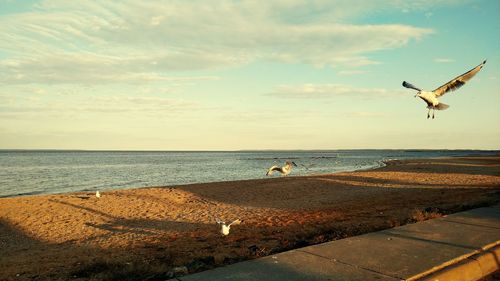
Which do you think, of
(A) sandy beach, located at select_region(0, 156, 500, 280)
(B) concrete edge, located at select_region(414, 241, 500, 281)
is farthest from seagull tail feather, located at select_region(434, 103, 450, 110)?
(B) concrete edge, located at select_region(414, 241, 500, 281)

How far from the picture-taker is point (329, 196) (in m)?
19.5

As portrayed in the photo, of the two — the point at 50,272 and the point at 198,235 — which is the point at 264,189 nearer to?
the point at 198,235

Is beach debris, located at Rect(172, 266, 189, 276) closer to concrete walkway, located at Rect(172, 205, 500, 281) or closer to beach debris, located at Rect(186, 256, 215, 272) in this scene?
beach debris, located at Rect(186, 256, 215, 272)

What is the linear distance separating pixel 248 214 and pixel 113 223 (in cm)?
489

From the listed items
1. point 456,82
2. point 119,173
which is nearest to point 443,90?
point 456,82

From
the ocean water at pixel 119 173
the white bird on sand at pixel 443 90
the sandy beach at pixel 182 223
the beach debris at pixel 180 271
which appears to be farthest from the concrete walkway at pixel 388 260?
the ocean water at pixel 119 173

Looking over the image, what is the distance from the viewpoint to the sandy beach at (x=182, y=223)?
6.56 meters

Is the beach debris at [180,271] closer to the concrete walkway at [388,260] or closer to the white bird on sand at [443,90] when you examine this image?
the concrete walkway at [388,260]

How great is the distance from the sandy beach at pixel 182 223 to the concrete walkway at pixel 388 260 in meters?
0.72

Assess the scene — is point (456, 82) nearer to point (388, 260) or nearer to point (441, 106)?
point (441, 106)

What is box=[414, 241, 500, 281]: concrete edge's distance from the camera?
14.8 ft

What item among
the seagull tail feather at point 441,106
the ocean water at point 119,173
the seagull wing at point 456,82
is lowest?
the ocean water at point 119,173

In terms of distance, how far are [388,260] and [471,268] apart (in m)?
0.99

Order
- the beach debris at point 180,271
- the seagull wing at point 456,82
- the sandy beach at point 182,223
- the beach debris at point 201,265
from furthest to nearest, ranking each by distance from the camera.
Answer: the seagull wing at point 456,82, the sandy beach at point 182,223, the beach debris at point 201,265, the beach debris at point 180,271
